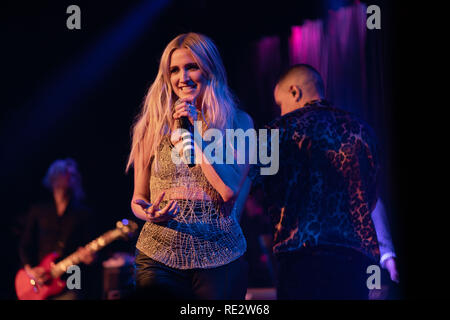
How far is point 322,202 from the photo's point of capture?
211 cm

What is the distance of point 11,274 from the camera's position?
544 centimetres

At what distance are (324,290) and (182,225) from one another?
64 centimetres

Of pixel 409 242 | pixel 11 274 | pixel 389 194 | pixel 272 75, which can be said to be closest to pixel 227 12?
pixel 272 75

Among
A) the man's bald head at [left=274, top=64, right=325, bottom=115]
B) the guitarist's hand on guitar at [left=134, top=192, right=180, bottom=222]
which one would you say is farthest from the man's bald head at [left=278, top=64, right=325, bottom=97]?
the guitarist's hand on guitar at [left=134, top=192, right=180, bottom=222]

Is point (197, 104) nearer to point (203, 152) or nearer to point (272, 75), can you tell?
point (203, 152)

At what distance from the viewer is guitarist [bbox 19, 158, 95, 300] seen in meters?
4.46

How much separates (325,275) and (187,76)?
1.04 meters

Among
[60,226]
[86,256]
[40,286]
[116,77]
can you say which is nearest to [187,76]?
[116,77]

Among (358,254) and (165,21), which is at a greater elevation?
(165,21)

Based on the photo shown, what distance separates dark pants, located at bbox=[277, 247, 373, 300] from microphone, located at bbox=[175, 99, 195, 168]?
0.58 metres

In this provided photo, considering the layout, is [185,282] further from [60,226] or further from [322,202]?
[60,226]

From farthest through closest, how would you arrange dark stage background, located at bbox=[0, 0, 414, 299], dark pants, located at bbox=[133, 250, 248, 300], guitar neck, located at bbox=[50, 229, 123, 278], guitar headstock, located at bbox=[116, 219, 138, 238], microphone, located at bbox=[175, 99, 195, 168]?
guitar neck, located at bbox=[50, 229, 123, 278] < dark stage background, located at bbox=[0, 0, 414, 299] < guitar headstock, located at bbox=[116, 219, 138, 238] < microphone, located at bbox=[175, 99, 195, 168] < dark pants, located at bbox=[133, 250, 248, 300]

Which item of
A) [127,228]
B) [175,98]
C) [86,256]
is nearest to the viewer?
[175,98]

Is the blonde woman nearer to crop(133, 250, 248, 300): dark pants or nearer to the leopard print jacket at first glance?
crop(133, 250, 248, 300): dark pants
